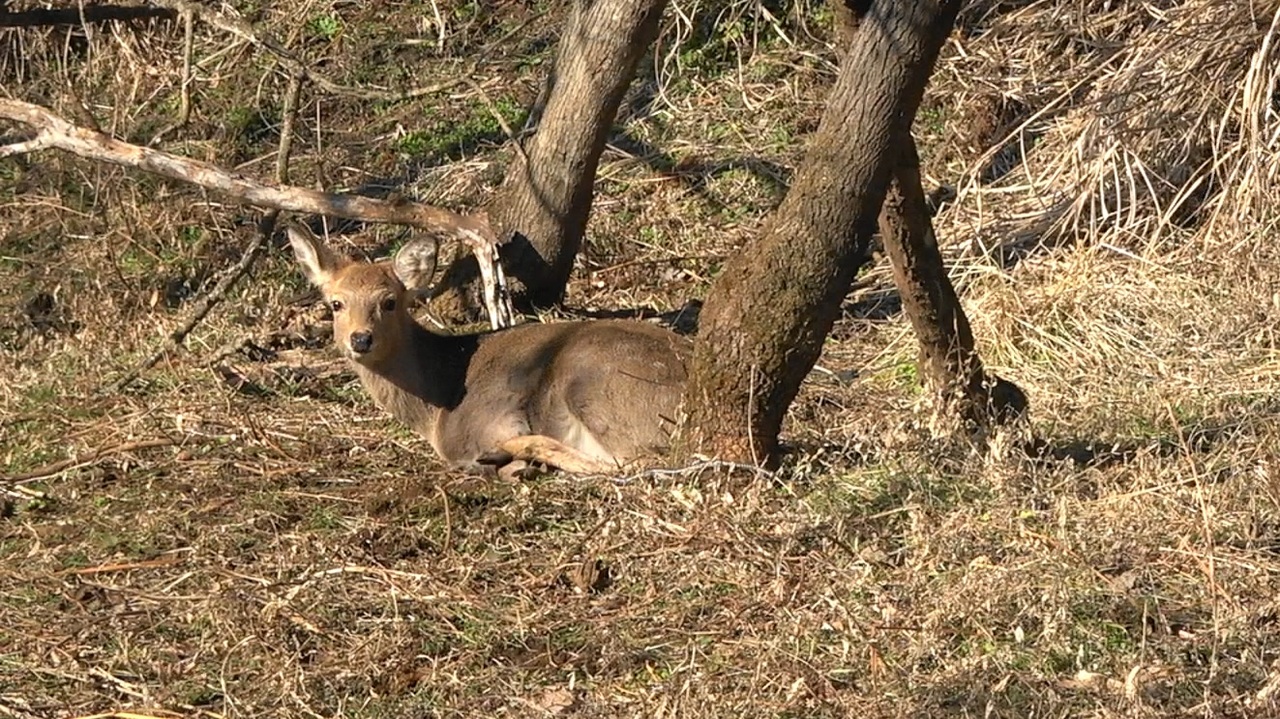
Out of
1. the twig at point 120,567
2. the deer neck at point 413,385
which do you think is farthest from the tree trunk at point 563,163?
the twig at point 120,567

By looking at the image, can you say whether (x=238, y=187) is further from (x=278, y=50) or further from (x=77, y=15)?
(x=77, y=15)

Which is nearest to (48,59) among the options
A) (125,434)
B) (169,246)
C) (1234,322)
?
(169,246)

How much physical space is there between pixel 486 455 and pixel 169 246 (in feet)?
13.0

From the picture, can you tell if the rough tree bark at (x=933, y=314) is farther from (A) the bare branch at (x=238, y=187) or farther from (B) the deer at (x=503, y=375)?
(A) the bare branch at (x=238, y=187)

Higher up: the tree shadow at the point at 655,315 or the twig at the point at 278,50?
the twig at the point at 278,50

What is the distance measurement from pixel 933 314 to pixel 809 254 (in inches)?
37.3

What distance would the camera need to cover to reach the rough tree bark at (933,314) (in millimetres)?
7016

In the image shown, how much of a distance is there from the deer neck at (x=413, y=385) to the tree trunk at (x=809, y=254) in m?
1.86

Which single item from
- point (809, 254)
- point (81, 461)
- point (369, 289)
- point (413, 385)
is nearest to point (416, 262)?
point (369, 289)

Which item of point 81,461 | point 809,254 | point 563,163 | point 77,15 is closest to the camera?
point 809,254

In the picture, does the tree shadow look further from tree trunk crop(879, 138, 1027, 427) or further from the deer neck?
tree trunk crop(879, 138, 1027, 427)

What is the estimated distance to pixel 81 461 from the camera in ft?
26.0

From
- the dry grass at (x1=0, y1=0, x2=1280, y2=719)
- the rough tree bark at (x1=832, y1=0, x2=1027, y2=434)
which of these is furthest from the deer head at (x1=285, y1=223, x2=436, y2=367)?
the rough tree bark at (x1=832, y1=0, x2=1027, y2=434)

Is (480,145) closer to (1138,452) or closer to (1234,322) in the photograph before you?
(1234,322)
